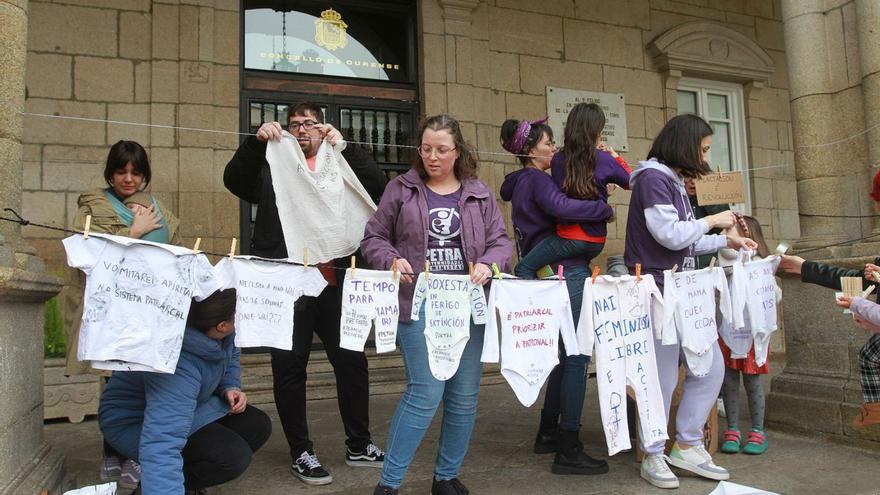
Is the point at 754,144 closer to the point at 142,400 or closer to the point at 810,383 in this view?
the point at 810,383

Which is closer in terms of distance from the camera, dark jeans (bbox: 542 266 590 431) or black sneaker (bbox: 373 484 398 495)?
black sneaker (bbox: 373 484 398 495)

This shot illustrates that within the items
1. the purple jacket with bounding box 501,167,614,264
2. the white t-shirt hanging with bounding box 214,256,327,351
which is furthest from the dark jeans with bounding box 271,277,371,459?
the purple jacket with bounding box 501,167,614,264

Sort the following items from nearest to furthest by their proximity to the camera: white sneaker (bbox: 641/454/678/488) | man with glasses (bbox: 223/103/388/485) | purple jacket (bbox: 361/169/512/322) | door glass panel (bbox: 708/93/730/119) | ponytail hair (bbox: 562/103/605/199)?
purple jacket (bbox: 361/169/512/322) → white sneaker (bbox: 641/454/678/488) → man with glasses (bbox: 223/103/388/485) → ponytail hair (bbox: 562/103/605/199) → door glass panel (bbox: 708/93/730/119)

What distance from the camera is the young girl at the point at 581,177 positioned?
3.62m

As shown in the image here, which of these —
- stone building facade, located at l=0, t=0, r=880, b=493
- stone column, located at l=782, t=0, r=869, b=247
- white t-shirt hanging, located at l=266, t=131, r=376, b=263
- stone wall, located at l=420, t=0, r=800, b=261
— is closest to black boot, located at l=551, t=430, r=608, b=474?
white t-shirt hanging, located at l=266, t=131, r=376, b=263

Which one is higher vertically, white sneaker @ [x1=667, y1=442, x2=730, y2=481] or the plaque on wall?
the plaque on wall

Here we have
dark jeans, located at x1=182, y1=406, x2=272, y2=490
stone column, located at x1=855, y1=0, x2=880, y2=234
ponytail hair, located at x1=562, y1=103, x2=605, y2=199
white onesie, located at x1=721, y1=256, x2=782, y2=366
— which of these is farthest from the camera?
stone column, located at x1=855, y1=0, x2=880, y2=234

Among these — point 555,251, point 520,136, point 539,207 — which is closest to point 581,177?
point 539,207

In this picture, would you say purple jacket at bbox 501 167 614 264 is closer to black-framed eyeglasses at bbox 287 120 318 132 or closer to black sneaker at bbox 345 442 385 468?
black-framed eyeglasses at bbox 287 120 318 132

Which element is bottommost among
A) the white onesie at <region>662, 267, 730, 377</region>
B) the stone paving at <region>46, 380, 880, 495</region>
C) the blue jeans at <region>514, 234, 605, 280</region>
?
the stone paving at <region>46, 380, 880, 495</region>

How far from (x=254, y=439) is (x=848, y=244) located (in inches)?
152

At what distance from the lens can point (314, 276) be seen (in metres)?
3.12

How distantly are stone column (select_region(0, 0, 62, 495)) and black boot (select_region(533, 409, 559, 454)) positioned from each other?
8.12 feet

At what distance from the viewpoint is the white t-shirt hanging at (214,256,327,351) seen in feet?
9.57
